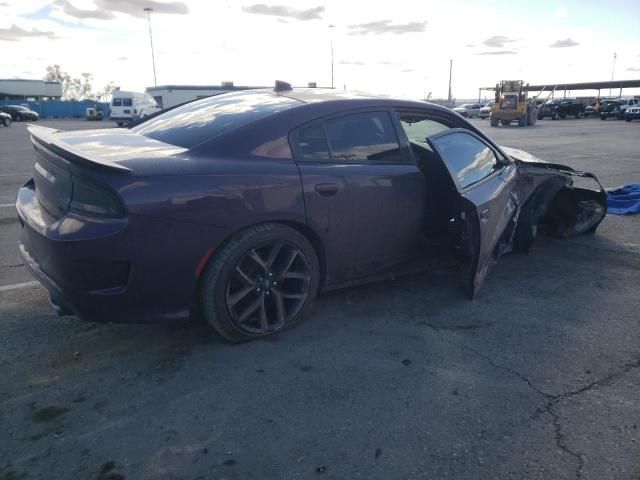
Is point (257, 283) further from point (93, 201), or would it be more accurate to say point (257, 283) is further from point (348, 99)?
point (348, 99)

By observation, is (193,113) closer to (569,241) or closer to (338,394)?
(338,394)

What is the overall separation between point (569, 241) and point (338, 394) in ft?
12.8

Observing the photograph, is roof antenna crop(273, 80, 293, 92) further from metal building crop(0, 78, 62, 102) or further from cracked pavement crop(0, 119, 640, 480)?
metal building crop(0, 78, 62, 102)

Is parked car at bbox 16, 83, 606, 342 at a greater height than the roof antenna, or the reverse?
the roof antenna

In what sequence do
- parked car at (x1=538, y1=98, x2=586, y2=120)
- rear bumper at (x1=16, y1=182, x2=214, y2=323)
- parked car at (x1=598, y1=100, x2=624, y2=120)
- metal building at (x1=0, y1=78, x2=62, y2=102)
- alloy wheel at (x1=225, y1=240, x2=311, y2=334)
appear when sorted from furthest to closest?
metal building at (x1=0, y1=78, x2=62, y2=102), parked car at (x1=538, y1=98, x2=586, y2=120), parked car at (x1=598, y1=100, x2=624, y2=120), alloy wheel at (x1=225, y1=240, x2=311, y2=334), rear bumper at (x1=16, y1=182, x2=214, y2=323)

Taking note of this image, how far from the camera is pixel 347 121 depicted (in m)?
3.58

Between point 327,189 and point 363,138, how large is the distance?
0.56 meters

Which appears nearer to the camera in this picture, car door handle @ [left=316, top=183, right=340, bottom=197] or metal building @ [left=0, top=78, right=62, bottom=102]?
car door handle @ [left=316, top=183, right=340, bottom=197]

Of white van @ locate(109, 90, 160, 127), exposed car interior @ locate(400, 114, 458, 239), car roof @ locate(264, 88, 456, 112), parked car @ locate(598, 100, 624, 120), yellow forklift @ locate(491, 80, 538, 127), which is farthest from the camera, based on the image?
parked car @ locate(598, 100, 624, 120)

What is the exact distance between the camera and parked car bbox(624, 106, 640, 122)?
125 ft

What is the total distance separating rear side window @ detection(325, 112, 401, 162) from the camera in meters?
3.51

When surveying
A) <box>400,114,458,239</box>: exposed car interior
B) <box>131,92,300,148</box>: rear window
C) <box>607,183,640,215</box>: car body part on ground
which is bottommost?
<box>607,183,640,215</box>: car body part on ground

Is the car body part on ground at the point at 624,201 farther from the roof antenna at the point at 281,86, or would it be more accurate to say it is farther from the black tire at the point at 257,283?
the black tire at the point at 257,283

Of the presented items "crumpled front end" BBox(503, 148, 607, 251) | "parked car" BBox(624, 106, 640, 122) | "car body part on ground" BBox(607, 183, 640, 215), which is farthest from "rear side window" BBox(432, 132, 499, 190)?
"parked car" BBox(624, 106, 640, 122)
